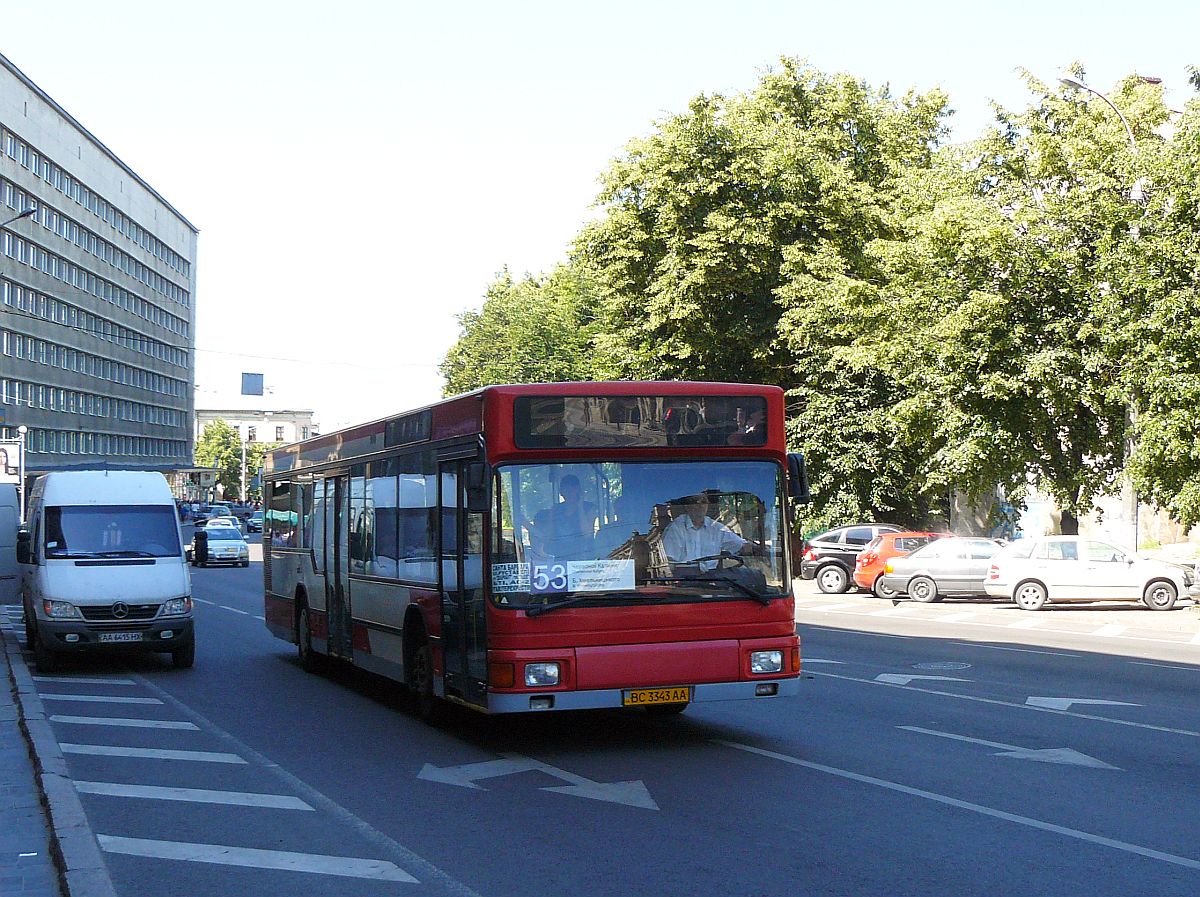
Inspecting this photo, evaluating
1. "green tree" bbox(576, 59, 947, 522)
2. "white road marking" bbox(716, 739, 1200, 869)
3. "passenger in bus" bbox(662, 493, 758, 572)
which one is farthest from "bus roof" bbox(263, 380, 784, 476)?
"green tree" bbox(576, 59, 947, 522)

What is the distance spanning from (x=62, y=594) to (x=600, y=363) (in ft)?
102

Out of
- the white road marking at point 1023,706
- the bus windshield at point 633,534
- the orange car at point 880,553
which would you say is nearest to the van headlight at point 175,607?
the white road marking at point 1023,706

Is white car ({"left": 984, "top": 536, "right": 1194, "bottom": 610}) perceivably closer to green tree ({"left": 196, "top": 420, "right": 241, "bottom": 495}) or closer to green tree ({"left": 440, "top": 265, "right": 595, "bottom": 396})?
green tree ({"left": 440, "top": 265, "right": 595, "bottom": 396})

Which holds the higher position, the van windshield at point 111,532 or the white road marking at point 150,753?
the van windshield at point 111,532

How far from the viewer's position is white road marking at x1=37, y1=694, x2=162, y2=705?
1450 cm

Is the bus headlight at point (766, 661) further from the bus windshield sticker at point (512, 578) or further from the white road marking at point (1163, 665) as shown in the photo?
the white road marking at point (1163, 665)

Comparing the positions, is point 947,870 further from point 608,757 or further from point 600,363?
point 600,363

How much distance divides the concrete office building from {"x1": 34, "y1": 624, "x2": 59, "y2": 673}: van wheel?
54097mm

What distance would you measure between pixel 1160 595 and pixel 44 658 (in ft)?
68.5

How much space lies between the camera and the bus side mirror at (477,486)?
10297 mm

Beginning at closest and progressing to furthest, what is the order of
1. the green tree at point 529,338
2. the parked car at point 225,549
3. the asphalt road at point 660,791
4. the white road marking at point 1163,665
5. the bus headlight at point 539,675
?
the asphalt road at point 660,791 → the bus headlight at point 539,675 → the white road marking at point 1163,665 → the parked car at point 225,549 → the green tree at point 529,338

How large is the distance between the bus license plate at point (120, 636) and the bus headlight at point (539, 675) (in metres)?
8.53

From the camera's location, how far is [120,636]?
55.7ft

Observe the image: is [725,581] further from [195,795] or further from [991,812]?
[195,795]
